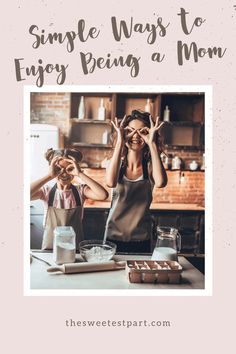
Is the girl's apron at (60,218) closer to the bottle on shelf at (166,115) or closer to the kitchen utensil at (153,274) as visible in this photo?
the kitchen utensil at (153,274)

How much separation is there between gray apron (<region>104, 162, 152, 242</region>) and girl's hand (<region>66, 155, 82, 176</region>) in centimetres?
22

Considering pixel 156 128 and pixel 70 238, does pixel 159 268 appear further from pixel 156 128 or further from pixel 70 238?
pixel 156 128

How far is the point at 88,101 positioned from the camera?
10.3 feet

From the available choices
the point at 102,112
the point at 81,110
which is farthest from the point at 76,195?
the point at 102,112

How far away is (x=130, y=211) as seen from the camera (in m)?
1.80

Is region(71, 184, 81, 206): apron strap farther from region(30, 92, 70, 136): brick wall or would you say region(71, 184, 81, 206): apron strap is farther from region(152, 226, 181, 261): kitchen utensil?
region(30, 92, 70, 136): brick wall

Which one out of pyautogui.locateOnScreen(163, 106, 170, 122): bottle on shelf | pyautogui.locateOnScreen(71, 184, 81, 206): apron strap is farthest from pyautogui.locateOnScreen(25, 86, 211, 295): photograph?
pyautogui.locateOnScreen(163, 106, 170, 122): bottle on shelf

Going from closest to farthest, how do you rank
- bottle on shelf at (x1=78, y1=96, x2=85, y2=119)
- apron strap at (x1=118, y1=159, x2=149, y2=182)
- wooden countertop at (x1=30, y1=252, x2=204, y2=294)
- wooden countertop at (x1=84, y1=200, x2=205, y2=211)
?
wooden countertop at (x1=30, y1=252, x2=204, y2=294)
apron strap at (x1=118, y1=159, x2=149, y2=182)
wooden countertop at (x1=84, y1=200, x2=205, y2=211)
bottle on shelf at (x1=78, y1=96, x2=85, y2=119)

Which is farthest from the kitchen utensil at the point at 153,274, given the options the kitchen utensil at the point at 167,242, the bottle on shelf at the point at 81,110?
the bottle on shelf at the point at 81,110

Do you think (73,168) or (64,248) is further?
(73,168)

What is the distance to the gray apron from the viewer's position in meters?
1.78

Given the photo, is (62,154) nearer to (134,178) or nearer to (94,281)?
(134,178)

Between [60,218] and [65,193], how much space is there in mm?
128

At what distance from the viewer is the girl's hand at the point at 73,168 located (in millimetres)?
1714
